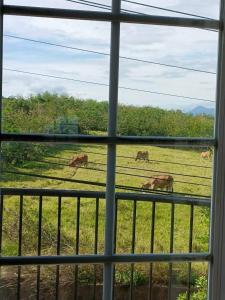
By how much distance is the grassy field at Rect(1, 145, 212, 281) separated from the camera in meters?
1.35

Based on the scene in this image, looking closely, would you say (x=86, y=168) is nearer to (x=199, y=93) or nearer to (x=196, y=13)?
(x=199, y=93)

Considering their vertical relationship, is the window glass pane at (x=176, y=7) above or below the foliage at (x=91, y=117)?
above

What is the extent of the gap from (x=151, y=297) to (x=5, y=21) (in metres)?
0.78

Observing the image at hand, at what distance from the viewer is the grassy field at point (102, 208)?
1346 mm

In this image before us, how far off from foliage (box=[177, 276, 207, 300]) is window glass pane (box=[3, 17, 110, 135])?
471 millimetres

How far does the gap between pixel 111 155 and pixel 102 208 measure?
0.13 meters

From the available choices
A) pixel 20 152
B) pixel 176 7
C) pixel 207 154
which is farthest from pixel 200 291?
pixel 176 7

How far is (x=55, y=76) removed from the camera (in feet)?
4.42

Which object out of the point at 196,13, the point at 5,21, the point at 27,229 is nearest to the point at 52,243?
the point at 27,229

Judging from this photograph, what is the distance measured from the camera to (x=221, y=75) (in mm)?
1408

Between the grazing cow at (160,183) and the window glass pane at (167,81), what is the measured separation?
0.36ft

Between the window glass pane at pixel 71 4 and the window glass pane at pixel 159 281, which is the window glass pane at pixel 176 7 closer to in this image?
the window glass pane at pixel 71 4

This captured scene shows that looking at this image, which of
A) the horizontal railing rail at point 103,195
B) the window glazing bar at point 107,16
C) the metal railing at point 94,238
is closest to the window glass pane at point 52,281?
the metal railing at point 94,238

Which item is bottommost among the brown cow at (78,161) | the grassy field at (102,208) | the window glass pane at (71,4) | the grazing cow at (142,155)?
the grassy field at (102,208)
